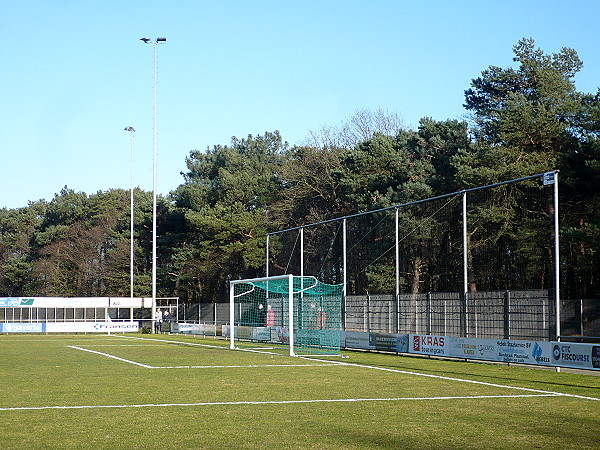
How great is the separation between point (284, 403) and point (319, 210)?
4902 centimetres

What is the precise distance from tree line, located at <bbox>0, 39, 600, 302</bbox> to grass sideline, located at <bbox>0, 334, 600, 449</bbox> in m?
13.3

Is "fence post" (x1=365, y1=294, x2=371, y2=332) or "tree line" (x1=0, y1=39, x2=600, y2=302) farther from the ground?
"tree line" (x1=0, y1=39, x2=600, y2=302)

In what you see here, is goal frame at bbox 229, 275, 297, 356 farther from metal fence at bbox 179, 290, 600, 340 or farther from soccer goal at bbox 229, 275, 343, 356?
metal fence at bbox 179, 290, 600, 340

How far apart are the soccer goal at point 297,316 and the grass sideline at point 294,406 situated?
8657 mm

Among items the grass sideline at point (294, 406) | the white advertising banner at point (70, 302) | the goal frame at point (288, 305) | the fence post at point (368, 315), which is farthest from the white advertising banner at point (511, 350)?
the white advertising banner at point (70, 302)

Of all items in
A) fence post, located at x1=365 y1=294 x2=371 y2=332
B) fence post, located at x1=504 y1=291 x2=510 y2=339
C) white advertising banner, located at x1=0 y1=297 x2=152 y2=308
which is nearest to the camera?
fence post, located at x1=504 y1=291 x2=510 y2=339

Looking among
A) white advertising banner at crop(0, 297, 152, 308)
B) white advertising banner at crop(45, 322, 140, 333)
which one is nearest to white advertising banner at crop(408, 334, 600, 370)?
white advertising banner at crop(45, 322, 140, 333)

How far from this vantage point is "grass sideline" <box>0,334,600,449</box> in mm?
10508

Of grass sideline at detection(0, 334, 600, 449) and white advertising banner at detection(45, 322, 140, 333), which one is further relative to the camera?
white advertising banner at detection(45, 322, 140, 333)

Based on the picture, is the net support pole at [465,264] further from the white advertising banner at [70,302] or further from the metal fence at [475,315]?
the white advertising banner at [70,302]

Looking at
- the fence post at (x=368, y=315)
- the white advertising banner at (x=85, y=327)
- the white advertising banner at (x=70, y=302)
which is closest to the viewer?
the fence post at (x=368, y=315)

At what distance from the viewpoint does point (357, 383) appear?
61.2 feet

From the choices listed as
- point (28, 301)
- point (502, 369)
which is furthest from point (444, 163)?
point (28, 301)

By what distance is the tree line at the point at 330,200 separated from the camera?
121 feet
